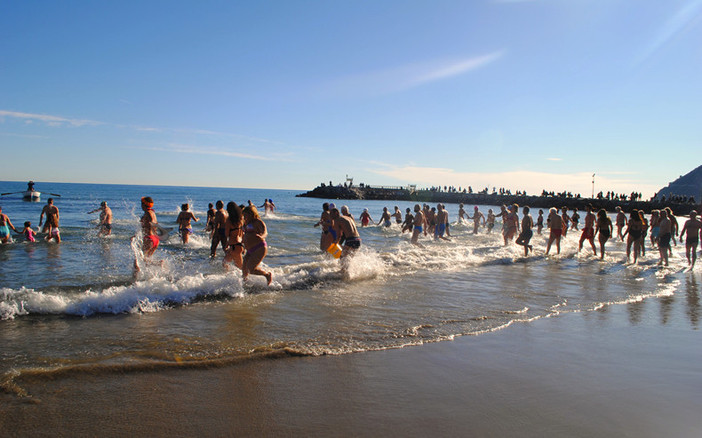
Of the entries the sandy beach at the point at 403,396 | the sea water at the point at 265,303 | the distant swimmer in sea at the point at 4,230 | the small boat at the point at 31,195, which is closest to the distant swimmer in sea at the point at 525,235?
the sea water at the point at 265,303

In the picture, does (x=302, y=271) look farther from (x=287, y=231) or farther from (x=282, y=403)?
(x=287, y=231)

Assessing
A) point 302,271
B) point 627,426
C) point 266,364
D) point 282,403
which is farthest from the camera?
point 302,271

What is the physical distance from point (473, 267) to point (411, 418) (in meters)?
9.20

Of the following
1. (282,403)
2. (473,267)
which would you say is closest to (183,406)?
(282,403)

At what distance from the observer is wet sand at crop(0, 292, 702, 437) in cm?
314

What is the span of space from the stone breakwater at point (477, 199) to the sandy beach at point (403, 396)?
60.0m

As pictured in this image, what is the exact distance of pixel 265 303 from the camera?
7.02 metres

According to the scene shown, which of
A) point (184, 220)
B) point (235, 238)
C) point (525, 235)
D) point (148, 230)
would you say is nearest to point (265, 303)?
point (235, 238)

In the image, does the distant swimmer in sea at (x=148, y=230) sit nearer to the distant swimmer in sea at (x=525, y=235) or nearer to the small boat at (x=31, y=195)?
the distant swimmer in sea at (x=525, y=235)

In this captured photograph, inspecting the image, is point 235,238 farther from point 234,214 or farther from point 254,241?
point 254,241

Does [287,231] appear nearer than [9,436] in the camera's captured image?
No

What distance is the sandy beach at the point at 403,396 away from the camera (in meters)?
3.14

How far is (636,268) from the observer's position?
1251 centimetres

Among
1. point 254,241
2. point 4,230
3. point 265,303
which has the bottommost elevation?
point 265,303
